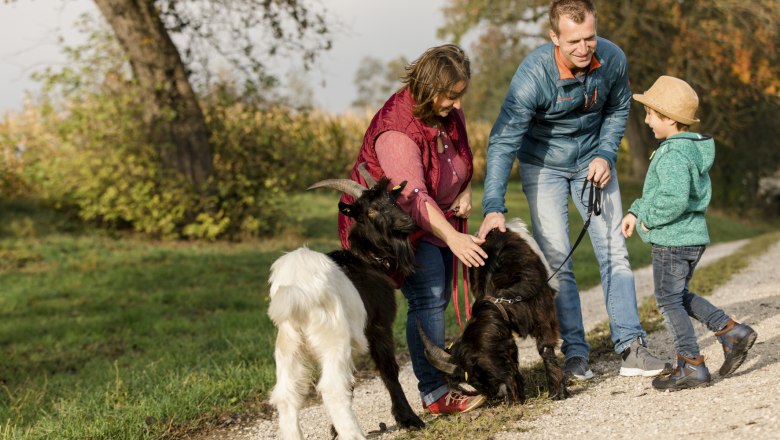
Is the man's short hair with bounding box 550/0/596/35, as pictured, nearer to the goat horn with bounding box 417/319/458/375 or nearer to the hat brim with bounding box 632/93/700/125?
the hat brim with bounding box 632/93/700/125

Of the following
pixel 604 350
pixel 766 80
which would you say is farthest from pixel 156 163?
pixel 766 80

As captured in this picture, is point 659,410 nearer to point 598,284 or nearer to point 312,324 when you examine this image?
point 312,324

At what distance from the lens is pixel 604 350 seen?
270 inches

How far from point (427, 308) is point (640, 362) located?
1478 millimetres

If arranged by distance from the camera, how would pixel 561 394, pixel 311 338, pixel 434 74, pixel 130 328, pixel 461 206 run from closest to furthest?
pixel 311 338, pixel 434 74, pixel 561 394, pixel 461 206, pixel 130 328

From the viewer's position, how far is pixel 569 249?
5.88 metres

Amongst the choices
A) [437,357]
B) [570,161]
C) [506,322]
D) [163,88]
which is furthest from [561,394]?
[163,88]

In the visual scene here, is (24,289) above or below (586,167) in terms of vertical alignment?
below

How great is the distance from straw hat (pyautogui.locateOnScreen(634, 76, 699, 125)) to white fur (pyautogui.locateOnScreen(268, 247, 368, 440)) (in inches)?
89.4

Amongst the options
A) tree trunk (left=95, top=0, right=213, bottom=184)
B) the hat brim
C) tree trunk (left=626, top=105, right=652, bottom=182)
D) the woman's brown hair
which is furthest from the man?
tree trunk (left=626, top=105, right=652, bottom=182)

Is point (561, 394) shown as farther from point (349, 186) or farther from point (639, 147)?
point (639, 147)

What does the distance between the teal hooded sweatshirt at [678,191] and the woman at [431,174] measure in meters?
1.10

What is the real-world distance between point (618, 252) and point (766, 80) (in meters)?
22.1

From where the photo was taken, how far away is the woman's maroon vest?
17.2 ft
